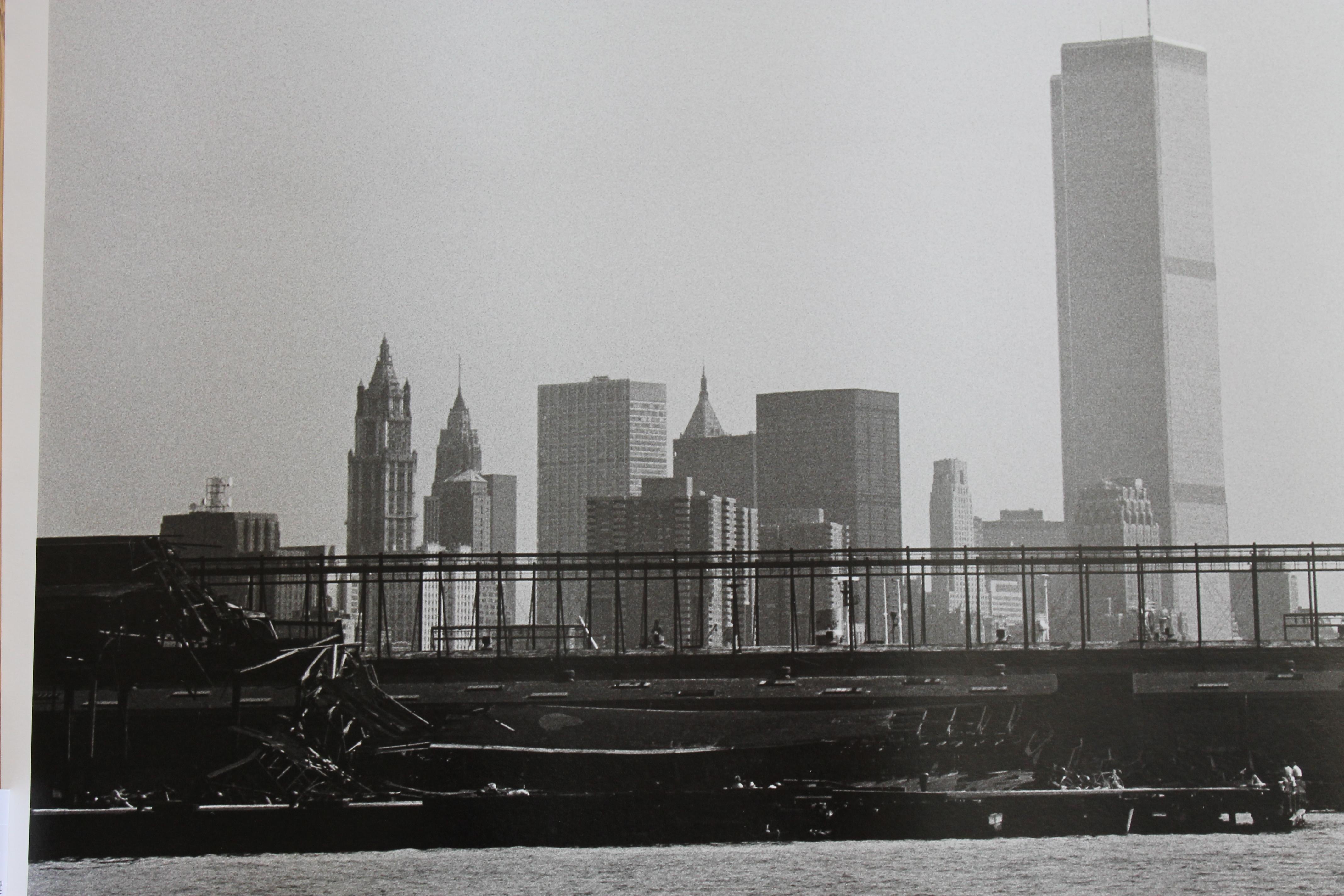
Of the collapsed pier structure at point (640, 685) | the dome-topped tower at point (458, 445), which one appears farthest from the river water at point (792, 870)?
the dome-topped tower at point (458, 445)

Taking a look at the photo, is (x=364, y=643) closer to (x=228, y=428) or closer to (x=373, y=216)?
(x=228, y=428)

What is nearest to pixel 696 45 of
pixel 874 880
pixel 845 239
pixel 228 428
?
pixel 845 239

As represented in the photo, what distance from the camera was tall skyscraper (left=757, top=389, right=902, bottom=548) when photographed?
189 inches

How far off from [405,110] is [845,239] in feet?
5.51

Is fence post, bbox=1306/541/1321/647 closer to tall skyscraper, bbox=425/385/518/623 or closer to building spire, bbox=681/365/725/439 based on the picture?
building spire, bbox=681/365/725/439

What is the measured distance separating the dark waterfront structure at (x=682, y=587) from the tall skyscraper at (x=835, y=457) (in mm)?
160

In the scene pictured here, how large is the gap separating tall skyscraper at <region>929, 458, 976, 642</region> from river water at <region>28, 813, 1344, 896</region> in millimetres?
715

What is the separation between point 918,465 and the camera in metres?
4.78

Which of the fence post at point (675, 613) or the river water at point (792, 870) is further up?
the fence post at point (675, 613)

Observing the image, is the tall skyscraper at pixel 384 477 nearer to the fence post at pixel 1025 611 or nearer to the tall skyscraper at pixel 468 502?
the tall skyscraper at pixel 468 502

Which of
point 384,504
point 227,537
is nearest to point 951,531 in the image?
point 384,504

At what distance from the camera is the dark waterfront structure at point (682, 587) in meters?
4.86

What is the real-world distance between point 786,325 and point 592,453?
2.66ft

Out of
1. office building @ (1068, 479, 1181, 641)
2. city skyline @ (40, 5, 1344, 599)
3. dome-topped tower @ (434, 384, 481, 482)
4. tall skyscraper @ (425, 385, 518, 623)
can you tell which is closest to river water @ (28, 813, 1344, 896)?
office building @ (1068, 479, 1181, 641)
